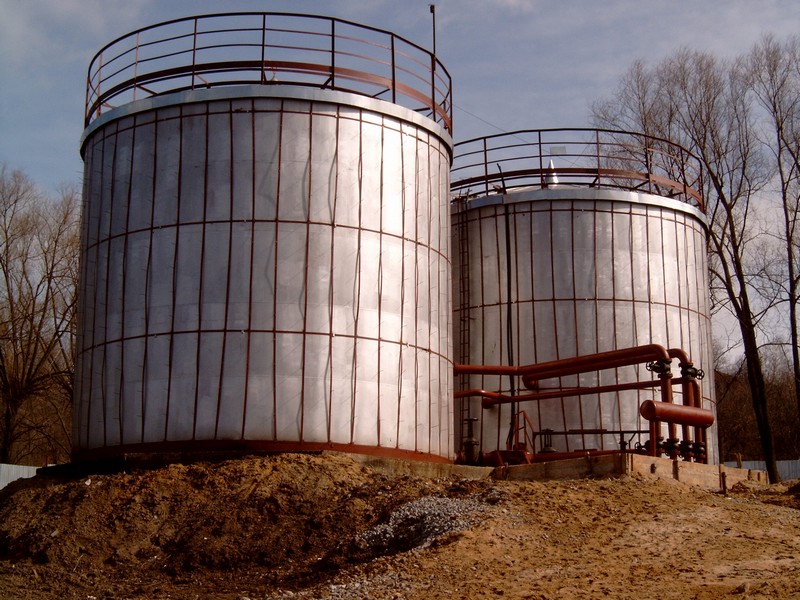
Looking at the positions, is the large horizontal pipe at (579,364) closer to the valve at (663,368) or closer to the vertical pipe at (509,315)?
the valve at (663,368)

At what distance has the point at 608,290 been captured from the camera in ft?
101

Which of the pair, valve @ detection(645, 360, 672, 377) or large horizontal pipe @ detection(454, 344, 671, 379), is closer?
valve @ detection(645, 360, 672, 377)

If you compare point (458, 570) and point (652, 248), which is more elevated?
point (652, 248)

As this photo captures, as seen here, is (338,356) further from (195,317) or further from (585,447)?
(585,447)

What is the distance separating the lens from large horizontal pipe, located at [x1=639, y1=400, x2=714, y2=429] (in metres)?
23.7

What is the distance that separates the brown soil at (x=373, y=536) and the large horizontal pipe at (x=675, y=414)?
223 cm

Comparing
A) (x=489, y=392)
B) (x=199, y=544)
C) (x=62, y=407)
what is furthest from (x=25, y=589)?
(x=62, y=407)

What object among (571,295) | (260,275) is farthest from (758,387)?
(260,275)

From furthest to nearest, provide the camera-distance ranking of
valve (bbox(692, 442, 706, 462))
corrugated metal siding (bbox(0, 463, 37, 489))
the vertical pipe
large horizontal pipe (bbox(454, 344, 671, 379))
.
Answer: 1. corrugated metal siding (bbox(0, 463, 37, 489))
2. the vertical pipe
3. large horizontal pipe (bbox(454, 344, 671, 379))
4. valve (bbox(692, 442, 706, 462))

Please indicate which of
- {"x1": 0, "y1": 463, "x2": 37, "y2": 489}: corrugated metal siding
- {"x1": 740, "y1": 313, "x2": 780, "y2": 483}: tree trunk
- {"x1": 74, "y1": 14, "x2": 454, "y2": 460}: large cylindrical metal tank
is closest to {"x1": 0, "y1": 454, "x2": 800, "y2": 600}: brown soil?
{"x1": 74, "y1": 14, "x2": 454, "y2": 460}: large cylindrical metal tank

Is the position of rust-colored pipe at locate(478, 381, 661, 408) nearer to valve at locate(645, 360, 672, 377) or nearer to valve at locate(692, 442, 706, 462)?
valve at locate(645, 360, 672, 377)

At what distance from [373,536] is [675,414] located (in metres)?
9.06

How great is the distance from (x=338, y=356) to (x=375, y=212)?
11.6ft

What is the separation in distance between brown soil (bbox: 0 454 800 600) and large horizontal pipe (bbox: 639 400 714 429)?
2235mm
